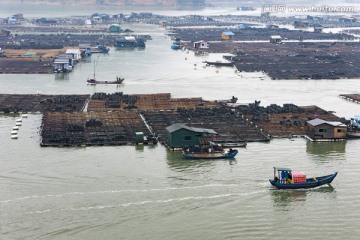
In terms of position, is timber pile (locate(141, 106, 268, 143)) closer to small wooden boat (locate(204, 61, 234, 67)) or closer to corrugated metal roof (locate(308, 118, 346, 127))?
corrugated metal roof (locate(308, 118, 346, 127))

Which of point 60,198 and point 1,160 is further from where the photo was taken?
point 1,160

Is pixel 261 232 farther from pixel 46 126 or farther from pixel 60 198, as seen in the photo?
pixel 46 126

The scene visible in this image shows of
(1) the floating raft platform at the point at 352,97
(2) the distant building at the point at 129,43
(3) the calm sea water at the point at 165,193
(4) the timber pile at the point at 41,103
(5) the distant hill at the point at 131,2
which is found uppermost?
(5) the distant hill at the point at 131,2

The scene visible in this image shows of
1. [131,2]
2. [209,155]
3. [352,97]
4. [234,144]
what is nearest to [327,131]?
[234,144]

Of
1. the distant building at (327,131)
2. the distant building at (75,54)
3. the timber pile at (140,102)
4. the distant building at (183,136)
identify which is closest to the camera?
the distant building at (183,136)

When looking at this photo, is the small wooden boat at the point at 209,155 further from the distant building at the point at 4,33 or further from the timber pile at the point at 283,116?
the distant building at the point at 4,33

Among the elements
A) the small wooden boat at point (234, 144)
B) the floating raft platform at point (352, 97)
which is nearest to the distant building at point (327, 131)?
the small wooden boat at point (234, 144)

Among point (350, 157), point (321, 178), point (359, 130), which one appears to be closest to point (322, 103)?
point (359, 130)

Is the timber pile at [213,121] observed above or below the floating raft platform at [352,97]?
below
